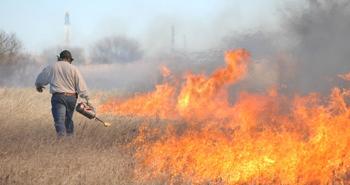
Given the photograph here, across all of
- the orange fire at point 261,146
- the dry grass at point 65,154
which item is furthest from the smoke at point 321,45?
the dry grass at point 65,154

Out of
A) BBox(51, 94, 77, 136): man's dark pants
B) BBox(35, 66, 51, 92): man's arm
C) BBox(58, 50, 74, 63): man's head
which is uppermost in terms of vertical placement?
BBox(58, 50, 74, 63): man's head

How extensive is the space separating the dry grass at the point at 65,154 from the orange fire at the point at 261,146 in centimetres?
33

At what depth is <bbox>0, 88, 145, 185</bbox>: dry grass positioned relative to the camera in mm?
5574

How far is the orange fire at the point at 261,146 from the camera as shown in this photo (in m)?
6.58

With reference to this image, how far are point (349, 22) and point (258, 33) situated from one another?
9.87 ft

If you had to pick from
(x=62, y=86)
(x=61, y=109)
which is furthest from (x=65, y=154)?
(x=62, y=86)

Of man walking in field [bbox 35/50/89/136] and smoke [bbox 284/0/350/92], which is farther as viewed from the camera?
smoke [bbox 284/0/350/92]

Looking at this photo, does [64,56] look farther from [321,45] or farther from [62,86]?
[321,45]

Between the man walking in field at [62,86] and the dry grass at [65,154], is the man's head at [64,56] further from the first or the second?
the dry grass at [65,154]

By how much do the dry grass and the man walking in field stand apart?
42 centimetres

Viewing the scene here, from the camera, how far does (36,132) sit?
28.8 feet

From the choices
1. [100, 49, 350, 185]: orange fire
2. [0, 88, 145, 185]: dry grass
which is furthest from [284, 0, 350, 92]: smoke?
[0, 88, 145, 185]: dry grass

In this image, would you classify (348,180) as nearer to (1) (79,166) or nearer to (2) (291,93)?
(1) (79,166)

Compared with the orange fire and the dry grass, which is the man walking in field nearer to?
the dry grass
